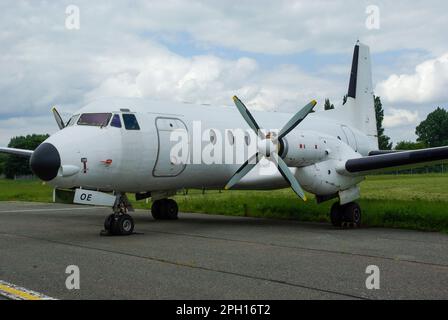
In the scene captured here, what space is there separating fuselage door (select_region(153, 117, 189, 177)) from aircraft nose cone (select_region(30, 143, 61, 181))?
2.74 metres

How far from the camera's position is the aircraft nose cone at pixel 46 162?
1013 cm

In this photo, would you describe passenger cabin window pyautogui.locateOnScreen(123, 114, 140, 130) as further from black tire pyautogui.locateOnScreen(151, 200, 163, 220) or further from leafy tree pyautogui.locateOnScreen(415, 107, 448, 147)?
leafy tree pyautogui.locateOnScreen(415, 107, 448, 147)

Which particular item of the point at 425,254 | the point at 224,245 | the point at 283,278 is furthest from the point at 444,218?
the point at 283,278

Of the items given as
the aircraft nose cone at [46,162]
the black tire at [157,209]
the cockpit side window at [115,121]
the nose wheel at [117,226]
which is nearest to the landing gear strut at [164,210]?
the black tire at [157,209]

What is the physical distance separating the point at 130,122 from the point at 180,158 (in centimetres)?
170

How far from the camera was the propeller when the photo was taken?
12.2 metres

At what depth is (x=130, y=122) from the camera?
12.0 meters

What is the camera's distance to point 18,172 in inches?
3337

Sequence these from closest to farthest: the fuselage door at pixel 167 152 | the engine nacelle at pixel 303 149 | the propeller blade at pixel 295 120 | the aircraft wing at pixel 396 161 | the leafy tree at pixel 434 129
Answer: the aircraft wing at pixel 396 161 < the fuselage door at pixel 167 152 < the engine nacelle at pixel 303 149 < the propeller blade at pixel 295 120 < the leafy tree at pixel 434 129

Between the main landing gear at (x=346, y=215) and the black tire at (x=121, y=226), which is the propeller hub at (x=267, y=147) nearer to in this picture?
the main landing gear at (x=346, y=215)

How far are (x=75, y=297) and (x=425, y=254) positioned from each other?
6.17 metres

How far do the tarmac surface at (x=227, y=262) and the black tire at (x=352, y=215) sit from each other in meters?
0.79
